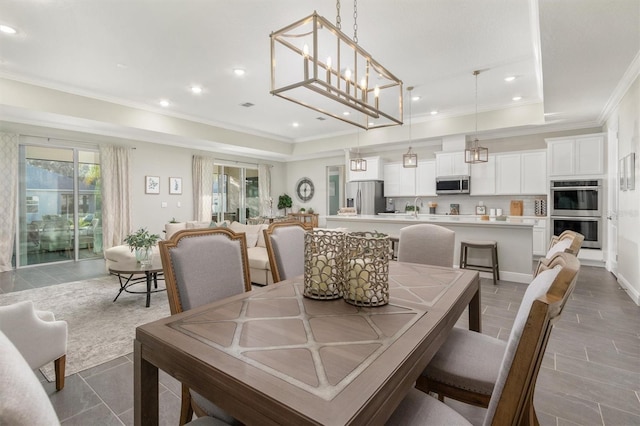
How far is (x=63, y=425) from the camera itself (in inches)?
65.2

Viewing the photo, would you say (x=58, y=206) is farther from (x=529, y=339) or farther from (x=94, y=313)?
(x=529, y=339)

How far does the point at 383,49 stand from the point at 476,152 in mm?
2358

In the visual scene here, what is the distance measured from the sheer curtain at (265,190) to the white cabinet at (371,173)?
2828 mm

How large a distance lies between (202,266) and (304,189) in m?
8.38

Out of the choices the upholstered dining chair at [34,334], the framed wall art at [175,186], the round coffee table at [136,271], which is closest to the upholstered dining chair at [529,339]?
the upholstered dining chair at [34,334]

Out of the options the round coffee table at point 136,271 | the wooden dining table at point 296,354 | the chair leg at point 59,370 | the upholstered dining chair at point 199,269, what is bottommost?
the chair leg at point 59,370

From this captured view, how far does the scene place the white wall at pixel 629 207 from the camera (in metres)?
3.53

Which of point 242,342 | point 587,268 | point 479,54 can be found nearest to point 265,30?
point 479,54

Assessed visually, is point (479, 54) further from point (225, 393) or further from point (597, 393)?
point (225, 393)

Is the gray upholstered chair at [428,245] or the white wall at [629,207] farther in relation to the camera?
the white wall at [629,207]

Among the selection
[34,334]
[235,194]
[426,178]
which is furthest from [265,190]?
[34,334]

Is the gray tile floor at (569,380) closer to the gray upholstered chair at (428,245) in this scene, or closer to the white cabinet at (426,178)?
the gray upholstered chair at (428,245)

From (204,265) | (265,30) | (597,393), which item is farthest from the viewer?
(265,30)

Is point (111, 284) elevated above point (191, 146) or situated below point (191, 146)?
below
